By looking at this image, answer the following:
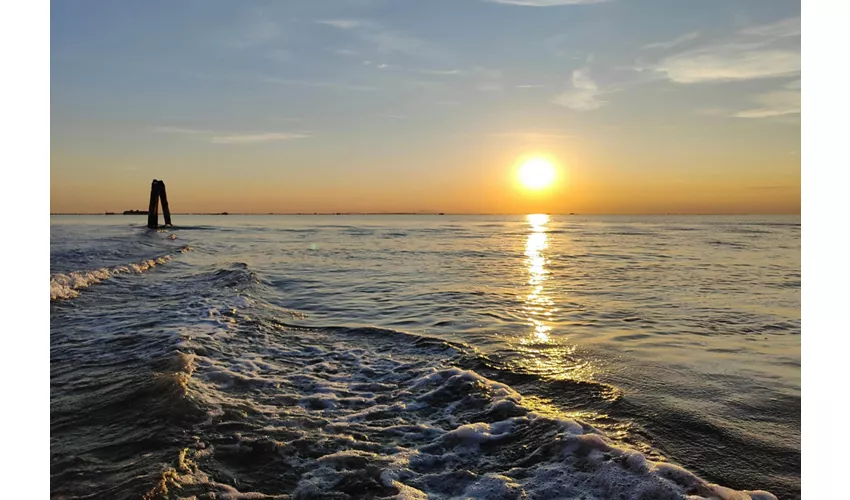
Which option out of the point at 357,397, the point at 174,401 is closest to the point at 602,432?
the point at 357,397

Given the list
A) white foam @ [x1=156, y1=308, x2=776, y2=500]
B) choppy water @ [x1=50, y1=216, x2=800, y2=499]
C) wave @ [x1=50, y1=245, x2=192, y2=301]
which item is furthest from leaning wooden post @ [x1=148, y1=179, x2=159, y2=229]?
white foam @ [x1=156, y1=308, x2=776, y2=500]

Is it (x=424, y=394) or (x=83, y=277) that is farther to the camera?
(x=83, y=277)

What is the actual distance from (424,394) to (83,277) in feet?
40.6

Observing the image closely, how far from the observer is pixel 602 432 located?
172 inches

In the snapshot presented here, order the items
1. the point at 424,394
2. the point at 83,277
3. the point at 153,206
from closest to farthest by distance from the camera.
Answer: the point at 424,394 < the point at 83,277 < the point at 153,206

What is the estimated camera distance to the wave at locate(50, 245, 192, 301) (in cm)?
1123

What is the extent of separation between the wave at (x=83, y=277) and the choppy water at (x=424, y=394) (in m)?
0.20

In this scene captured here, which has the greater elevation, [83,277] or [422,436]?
[83,277]

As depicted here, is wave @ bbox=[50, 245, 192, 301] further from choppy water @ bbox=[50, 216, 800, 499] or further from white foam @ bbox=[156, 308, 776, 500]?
white foam @ bbox=[156, 308, 776, 500]

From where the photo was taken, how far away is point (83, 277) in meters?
13.2

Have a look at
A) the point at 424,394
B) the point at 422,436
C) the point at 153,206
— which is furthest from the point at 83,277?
the point at 153,206

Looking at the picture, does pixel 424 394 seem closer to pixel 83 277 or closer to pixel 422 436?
pixel 422 436

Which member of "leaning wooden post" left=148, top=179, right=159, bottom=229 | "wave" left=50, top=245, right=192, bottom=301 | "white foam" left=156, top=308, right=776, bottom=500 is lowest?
"white foam" left=156, top=308, right=776, bottom=500

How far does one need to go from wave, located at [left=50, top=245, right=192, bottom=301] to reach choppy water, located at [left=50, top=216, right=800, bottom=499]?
20cm
